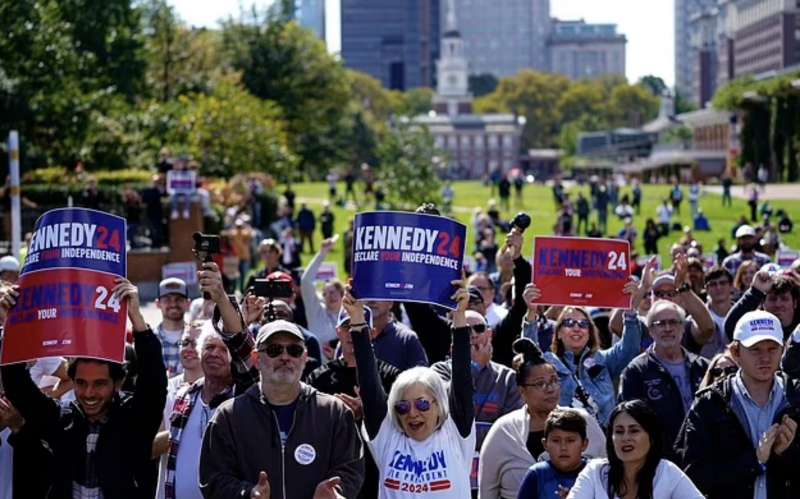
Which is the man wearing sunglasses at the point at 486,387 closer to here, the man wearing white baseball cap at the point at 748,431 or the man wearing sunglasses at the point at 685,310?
the man wearing white baseball cap at the point at 748,431

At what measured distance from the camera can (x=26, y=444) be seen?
7582mm

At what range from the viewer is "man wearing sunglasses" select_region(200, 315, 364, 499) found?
6.75 meters

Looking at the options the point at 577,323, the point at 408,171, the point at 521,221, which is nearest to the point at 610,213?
the point at 408,171

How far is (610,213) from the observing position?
57.0m

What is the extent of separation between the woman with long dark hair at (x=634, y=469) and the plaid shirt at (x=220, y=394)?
192 centimetres

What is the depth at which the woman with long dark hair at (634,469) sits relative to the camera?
22.0ft

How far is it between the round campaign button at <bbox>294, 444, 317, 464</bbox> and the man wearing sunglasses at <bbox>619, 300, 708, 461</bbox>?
2851mm

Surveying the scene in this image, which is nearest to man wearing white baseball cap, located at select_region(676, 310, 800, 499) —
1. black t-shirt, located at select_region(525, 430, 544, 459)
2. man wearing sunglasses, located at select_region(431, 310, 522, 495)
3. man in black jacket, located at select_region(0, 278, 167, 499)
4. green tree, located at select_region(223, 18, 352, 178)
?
black t-shirt, located at select_region(525, 430, 544, 459)

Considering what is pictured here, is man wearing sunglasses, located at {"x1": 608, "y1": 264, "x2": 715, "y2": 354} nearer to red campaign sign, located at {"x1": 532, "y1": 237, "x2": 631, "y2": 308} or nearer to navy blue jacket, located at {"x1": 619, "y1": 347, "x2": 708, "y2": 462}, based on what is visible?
red campaign sign, located at {"x1": 532, "y1": 237, "x2": 631, "y2": 308}

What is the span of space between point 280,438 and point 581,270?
4.64 meters

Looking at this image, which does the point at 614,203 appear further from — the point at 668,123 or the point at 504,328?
the point at 668,123

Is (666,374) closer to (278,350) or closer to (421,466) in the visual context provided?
(421,466)

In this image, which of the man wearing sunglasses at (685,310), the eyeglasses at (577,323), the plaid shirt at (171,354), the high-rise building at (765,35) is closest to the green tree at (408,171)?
the man wearing sunglasses at (685,310)

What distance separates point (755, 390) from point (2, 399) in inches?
142
